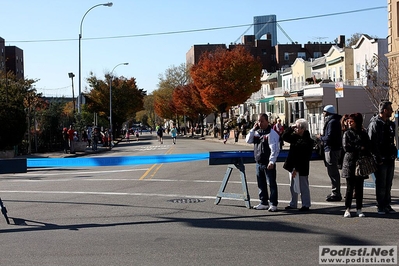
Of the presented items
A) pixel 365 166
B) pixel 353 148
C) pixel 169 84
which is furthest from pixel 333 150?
pixel 169 84

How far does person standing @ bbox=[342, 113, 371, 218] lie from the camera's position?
1054 cm

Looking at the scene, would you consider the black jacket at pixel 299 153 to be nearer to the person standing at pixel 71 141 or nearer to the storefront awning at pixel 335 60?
the person standing at pixel 71 141

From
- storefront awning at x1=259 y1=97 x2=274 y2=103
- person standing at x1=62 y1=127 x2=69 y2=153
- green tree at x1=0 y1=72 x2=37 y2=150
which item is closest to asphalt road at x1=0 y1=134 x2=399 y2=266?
green tree at x1=0 y1=72 x2=37 y2=150

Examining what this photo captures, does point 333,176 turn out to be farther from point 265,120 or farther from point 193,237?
point 193,237

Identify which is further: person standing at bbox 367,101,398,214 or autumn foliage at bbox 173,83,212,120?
autumn foliage at bbox 173,83,212,120

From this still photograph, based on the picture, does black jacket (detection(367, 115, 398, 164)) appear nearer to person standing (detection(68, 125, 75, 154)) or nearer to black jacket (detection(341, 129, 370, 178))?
black jacket (detection(341, 129, 370, 178))

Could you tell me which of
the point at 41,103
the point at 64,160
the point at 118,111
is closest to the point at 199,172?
the point at 64,160

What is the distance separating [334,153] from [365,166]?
242 cm

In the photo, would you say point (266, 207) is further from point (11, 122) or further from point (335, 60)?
point (335, 60)

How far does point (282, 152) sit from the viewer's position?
1321 cm

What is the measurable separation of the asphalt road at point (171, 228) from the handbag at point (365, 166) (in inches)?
33.7

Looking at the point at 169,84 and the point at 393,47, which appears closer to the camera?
the point at 393,47

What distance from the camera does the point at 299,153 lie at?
37.4 feet

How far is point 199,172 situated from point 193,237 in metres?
11.3
